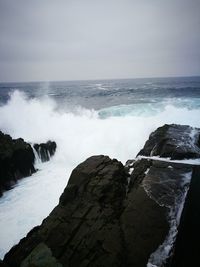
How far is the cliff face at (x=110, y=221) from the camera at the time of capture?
3.03 meters

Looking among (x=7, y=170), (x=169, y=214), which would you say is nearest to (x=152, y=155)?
(x=169, y=214)

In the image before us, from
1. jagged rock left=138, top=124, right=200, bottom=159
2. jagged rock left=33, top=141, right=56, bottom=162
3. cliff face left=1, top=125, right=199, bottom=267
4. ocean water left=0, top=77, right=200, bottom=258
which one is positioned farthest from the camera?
jagged rock left=33, top=141, right=56, bottom=162

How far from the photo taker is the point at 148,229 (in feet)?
10.9

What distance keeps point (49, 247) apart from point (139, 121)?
12264mm

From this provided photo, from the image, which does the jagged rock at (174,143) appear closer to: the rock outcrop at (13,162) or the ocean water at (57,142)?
the ocean water at (57,142)

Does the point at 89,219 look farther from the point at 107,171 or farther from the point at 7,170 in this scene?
the point at 7,170

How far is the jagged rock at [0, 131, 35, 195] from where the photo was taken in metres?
8.41

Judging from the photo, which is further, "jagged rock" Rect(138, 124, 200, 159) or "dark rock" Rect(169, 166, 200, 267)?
"jagged rock" Rect(138, 124, 200, 159)

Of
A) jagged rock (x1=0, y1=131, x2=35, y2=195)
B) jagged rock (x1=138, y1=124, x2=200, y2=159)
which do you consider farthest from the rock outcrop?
jagged rock (x1=138, y1=124, x2=200, y2=159)

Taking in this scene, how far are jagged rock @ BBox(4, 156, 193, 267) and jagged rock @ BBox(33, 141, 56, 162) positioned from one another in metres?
7.21

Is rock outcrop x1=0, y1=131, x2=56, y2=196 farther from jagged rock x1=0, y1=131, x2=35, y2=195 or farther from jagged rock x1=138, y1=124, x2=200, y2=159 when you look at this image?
jagged rock x1=138, y1=124, x2=200, y2=159

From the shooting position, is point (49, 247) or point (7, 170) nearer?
point (49, 247)

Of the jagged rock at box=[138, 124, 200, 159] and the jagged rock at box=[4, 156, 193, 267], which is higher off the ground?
the jagged rock at box=[138, 124, 200, 159]

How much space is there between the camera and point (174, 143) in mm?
6801
